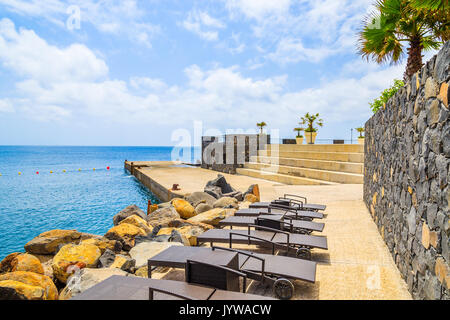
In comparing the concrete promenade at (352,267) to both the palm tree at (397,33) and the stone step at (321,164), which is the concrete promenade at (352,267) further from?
the stone step at (321,164)

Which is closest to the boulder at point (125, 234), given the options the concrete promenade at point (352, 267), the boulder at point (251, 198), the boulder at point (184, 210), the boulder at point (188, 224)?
the boulder at point (188, 224)

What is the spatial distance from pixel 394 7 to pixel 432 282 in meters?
7.42

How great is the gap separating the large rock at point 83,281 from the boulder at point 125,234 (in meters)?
2.27

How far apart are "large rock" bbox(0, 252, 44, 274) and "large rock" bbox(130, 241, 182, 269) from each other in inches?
54.0

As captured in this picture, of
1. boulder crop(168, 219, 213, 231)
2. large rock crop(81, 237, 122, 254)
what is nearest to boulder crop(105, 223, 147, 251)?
large rock crop(81, 237, 122, 254)

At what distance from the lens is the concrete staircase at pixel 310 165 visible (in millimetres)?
14087

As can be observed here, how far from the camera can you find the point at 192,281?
9.54ft

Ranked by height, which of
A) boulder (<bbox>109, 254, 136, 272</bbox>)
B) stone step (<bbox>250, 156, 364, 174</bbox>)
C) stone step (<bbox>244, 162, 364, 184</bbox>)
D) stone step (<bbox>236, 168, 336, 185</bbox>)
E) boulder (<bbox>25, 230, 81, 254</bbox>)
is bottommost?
boulder (<bbox>25, 230, 81, 254</bbox>)

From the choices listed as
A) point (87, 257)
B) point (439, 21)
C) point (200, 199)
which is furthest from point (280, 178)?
point (87, 257)

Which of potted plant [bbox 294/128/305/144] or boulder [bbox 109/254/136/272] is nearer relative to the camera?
boulder [bbox 109/254/136/272]

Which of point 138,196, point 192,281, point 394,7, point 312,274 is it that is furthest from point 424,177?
point 138,196

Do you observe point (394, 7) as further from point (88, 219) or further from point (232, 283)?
point (88, 219)

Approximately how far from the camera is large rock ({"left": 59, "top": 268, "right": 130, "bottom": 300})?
3.61 meters

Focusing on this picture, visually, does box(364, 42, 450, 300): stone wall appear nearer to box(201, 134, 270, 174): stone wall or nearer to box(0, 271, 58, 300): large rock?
box(0, 271, 58, 300): large rock
